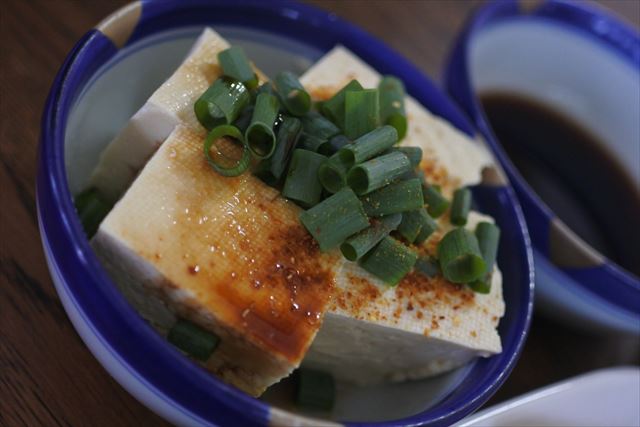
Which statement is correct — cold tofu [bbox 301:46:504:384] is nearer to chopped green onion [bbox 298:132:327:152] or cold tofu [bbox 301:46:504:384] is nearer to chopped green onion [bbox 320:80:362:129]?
Answer: chopped green onion [bbox 320:80:362:129]

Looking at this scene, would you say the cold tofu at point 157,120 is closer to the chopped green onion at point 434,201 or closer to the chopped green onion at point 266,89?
the chopped green onion at point 266,89

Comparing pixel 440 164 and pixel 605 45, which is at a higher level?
pixel 605 45

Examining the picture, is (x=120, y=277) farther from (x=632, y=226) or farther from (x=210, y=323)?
(x=632, y=226)

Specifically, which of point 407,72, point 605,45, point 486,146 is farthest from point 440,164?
point 605,45

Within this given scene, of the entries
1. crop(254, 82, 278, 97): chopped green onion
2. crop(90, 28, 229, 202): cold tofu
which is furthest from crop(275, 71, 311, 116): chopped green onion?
crop(90, 28, 229, 202): cold tofu

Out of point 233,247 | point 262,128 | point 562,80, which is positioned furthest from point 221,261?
point 562,80

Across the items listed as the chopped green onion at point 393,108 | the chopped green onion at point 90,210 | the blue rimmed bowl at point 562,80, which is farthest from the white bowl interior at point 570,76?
the chopped green onion at point 90,210
